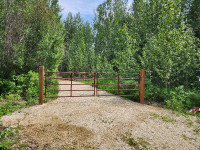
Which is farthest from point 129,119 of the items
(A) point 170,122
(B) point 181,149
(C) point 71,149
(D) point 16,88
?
(D) point 16,88

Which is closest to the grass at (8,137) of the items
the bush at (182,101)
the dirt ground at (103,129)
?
the dirt ground at (103,129)

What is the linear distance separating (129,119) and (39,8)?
→ 9540 millimetres

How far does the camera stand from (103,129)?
4.08 m

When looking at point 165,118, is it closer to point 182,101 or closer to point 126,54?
point 182,101

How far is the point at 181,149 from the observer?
322 centimetres

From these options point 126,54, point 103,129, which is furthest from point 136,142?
point 126,54

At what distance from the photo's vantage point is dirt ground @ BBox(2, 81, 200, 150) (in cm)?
330

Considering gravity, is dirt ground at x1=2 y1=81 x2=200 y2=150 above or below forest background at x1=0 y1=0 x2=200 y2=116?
below

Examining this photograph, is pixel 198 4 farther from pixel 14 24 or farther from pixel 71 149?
pixel 71 149

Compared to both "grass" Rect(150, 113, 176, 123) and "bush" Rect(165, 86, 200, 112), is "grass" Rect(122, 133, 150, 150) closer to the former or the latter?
"grass" Rect(150, 113, 176, 123)

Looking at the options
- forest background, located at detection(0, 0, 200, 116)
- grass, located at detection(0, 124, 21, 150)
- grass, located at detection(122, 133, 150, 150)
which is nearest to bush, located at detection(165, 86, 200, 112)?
forest background, located at detection(0, 0, 200, 116)

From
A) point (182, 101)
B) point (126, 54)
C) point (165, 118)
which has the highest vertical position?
point (126, 54)

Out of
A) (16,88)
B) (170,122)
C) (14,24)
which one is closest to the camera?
(170,122)

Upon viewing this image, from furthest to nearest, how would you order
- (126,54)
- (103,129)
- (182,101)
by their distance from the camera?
(126,54), (182,101), (103,129)
